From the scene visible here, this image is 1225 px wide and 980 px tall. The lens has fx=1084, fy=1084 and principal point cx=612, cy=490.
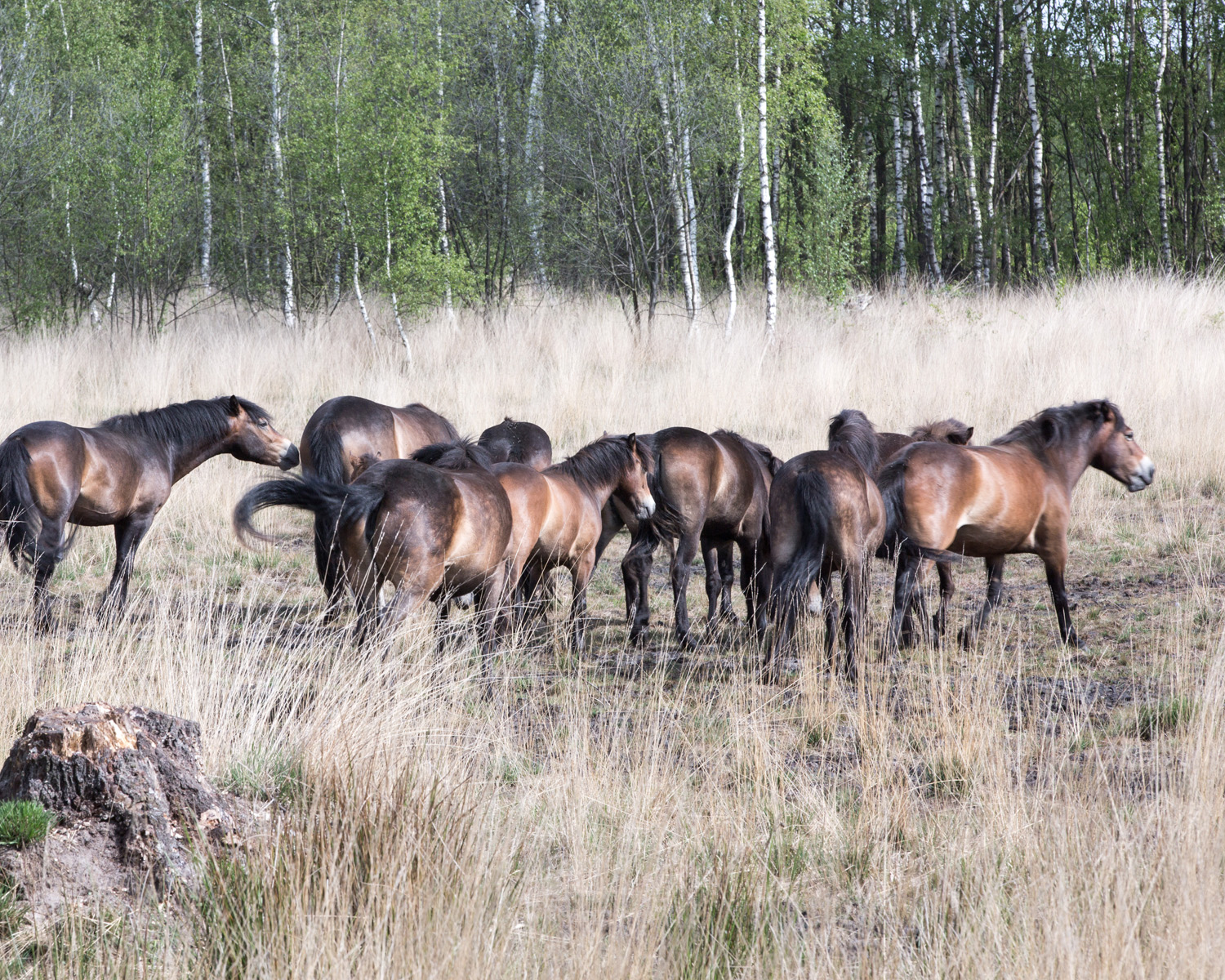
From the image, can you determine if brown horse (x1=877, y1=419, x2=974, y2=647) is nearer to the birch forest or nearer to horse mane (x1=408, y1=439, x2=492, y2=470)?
horse mane (x1=408, y1=439, x2=492, y2=470)

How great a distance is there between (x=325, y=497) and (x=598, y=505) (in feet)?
7.59

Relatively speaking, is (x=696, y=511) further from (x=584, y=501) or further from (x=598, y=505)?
(x=584, y=501)

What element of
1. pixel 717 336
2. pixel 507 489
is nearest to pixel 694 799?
pixel 507 489

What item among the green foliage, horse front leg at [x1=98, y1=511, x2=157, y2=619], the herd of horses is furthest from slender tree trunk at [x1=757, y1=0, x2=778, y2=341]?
the green foliage

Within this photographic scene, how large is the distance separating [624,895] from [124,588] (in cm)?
568

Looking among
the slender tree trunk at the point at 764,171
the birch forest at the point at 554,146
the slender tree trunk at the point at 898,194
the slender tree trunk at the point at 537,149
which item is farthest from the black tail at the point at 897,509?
the slender tree trunk at the point at 898,194

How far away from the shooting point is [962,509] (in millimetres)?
6742

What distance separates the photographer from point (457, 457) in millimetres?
6898

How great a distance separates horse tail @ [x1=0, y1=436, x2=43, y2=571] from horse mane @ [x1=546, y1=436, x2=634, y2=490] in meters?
3.34

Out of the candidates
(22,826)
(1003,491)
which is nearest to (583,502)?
(1003,491)

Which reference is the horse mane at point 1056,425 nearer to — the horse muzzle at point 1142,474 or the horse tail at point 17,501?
the horse muzzle at point 1142,474

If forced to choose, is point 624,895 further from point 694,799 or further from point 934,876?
point 934,876

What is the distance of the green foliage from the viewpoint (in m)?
2.97

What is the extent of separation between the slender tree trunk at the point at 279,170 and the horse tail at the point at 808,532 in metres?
15.4
